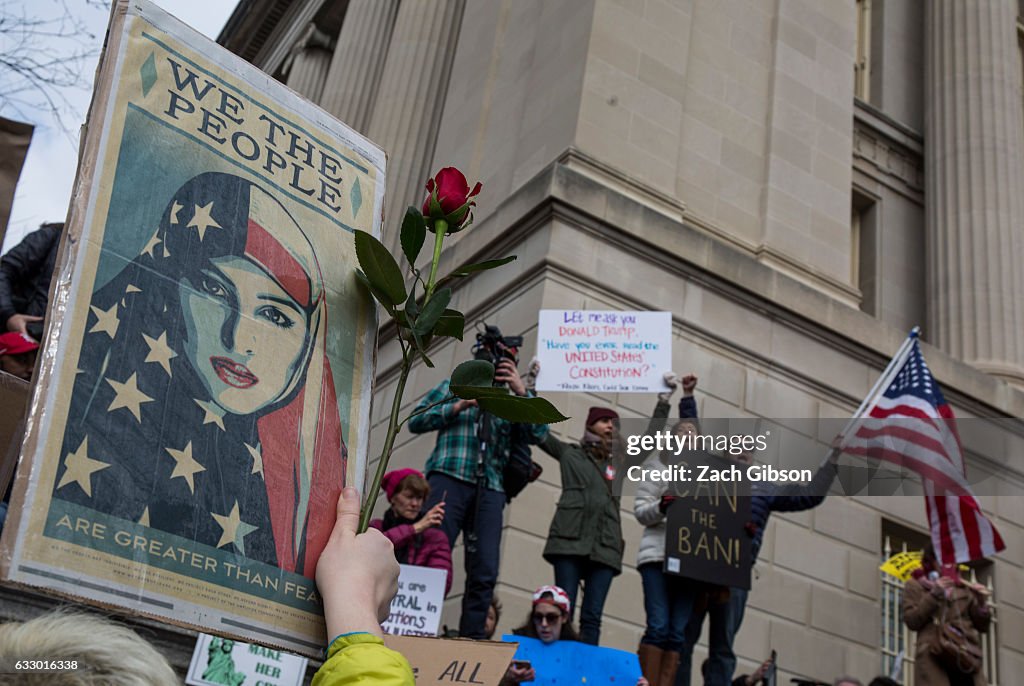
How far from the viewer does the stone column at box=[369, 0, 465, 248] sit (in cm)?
1980

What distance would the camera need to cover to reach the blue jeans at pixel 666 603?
27.0ft

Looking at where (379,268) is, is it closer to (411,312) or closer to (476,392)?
(411,312)

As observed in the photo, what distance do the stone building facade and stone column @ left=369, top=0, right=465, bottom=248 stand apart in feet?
0.15

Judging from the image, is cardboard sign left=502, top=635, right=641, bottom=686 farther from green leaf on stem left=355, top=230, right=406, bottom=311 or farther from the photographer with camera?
green leaf on stem left=355, top=230, right=406, bottom=311

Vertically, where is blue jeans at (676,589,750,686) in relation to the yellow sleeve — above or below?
above

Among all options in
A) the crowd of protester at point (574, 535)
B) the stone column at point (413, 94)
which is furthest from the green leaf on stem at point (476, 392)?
the stone column at point (413, 94)

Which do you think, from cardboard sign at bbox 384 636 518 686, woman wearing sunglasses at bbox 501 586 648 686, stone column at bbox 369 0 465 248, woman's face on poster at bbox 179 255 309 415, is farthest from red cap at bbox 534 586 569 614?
stone column at bbox 369 0 465 248

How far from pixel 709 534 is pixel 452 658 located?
4.72m

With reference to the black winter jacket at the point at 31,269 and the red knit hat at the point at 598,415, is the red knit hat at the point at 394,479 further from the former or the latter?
the black winter jacket at the point at 31,269

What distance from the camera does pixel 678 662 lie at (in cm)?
838

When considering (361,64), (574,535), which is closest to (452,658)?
(574,535)

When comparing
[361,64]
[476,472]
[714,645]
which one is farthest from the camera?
[361,64]

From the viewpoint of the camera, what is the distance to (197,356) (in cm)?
260

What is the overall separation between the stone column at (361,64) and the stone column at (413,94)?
2.26 meters
